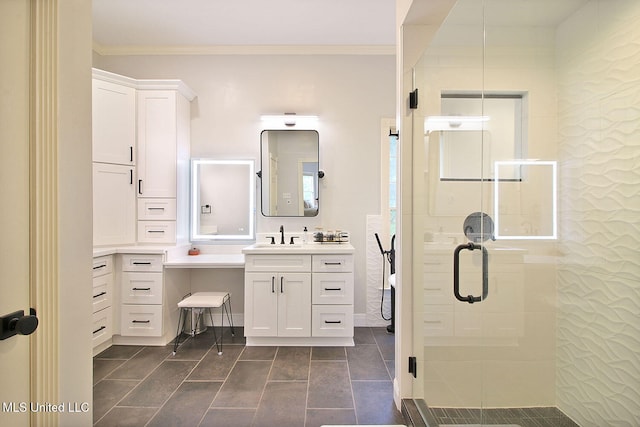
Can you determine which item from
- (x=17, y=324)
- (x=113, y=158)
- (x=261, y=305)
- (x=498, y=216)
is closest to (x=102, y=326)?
(x=261, y=305)

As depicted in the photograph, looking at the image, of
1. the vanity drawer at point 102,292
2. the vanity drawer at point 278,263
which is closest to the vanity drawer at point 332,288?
the vanity drawer at point 278,263

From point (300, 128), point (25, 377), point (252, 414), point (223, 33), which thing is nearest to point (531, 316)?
point (252, 414)

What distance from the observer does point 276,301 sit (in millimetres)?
2842

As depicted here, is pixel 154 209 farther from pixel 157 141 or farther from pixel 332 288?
pixel 332 288

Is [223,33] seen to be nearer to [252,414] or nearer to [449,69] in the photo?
[449,69]

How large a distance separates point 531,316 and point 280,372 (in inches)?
70.4

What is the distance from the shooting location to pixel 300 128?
132 inches

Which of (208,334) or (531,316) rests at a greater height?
(531,316)

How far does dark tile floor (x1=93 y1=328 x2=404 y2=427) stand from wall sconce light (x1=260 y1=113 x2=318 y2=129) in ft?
7.41

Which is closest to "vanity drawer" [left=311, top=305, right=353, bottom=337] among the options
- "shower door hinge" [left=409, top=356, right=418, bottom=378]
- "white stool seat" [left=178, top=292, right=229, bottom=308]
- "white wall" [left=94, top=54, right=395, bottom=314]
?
"white wall" [left=94, top=54, right=395, bottom=314]

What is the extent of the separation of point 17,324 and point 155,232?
8.14ft

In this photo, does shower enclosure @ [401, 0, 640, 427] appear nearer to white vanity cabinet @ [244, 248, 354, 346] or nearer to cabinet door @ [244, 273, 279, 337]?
white vanity cabinet @ [244, 248, 354, 346]

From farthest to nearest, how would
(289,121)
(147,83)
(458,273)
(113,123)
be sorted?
1. (289,121)
2. (147,83)
3. (113,123)
4. (458,273)

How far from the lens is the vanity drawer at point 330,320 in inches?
112
